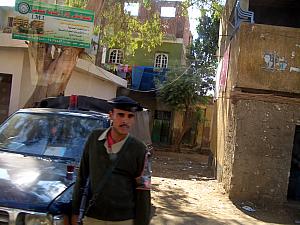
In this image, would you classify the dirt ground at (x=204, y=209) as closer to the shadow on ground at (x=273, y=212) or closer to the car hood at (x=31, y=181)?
the shadow on ground at (x=273, y=212)

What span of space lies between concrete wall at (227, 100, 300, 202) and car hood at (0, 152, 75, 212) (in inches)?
210

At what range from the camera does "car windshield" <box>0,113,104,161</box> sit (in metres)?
4.64

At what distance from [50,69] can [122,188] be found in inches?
337

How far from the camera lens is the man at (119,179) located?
9.96ft

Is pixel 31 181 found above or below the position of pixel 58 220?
above

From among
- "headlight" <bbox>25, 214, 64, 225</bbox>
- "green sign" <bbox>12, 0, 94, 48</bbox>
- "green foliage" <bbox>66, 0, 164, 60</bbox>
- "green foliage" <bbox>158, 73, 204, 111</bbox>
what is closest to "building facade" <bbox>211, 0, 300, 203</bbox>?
"green sign" <bbox>12, 0, 94, 48</bbox>

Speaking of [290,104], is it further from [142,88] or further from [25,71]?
[142,88]

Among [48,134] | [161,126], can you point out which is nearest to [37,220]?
[48,134]

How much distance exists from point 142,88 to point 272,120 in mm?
16833

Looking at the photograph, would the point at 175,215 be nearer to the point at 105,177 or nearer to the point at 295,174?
the point at 295,174

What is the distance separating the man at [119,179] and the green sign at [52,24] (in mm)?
8027

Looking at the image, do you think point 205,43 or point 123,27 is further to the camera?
point 205,43

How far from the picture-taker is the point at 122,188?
3.05 meters

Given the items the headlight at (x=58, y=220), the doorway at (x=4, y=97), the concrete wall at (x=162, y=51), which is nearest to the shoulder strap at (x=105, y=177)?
the headlight at (x=58, y=220)
